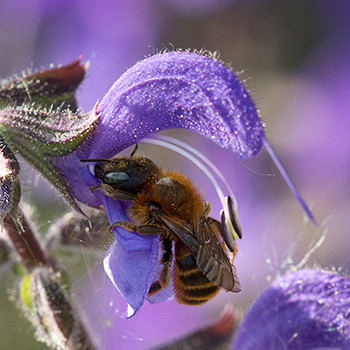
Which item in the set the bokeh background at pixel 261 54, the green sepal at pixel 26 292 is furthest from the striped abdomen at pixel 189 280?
the bokeh background at pixel 261 54

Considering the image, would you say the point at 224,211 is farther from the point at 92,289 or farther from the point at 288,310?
the point at 92,289

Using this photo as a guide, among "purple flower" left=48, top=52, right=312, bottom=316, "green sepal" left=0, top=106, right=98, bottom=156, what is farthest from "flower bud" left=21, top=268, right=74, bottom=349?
"green sepal" left=0, top=106, right=98, bottom=156

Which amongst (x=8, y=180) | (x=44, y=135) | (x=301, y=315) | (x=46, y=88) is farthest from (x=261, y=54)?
(x=8, y=180)

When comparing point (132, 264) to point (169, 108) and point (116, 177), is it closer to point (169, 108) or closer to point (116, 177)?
point (116, 177)

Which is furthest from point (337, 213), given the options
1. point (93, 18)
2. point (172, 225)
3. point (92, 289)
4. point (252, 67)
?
point (172, 225)

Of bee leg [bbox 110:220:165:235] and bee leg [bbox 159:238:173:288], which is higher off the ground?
bee leg [bbox 110:220:165:235]

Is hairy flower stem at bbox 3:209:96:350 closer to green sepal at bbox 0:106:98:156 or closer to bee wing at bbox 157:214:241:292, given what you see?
green sepal at bbox 0:106:98:156
